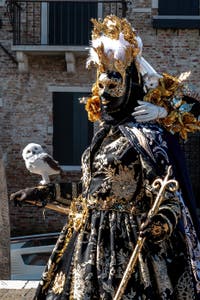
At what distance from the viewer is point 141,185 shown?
11.6ft

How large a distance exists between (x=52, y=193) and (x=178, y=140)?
740 mm

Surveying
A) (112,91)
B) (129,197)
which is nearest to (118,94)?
(112,91)

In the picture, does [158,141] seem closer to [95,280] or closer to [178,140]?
[178,140]

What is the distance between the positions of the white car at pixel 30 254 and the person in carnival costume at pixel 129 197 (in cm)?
487

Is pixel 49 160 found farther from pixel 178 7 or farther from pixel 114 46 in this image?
pixel 178 7

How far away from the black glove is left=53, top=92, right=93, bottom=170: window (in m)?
9.64

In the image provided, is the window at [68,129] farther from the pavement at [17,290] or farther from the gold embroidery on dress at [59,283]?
the gold embroidery on dress at [59,283]

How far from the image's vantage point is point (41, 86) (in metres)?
13.8

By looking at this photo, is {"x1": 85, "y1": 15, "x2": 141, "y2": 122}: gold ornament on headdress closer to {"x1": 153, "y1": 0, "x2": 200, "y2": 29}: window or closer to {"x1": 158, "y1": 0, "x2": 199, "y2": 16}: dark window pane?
{"x1": 153, "y1": 0, "x2": 200, "y2": 29}: window

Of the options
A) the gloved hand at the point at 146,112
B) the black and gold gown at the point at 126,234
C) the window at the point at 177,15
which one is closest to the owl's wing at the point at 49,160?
the black and gold gown at the point at 126,234

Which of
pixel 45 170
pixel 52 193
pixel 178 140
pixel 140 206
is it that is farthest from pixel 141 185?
pixel 45 170

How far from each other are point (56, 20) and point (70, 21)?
0.82 feet

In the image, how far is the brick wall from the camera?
44.5 ft

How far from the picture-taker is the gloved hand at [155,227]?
331cm
